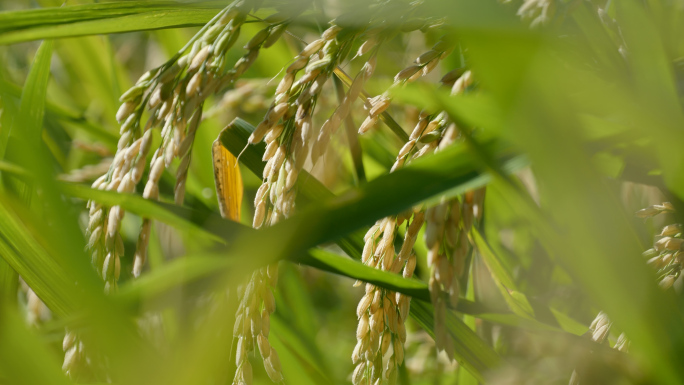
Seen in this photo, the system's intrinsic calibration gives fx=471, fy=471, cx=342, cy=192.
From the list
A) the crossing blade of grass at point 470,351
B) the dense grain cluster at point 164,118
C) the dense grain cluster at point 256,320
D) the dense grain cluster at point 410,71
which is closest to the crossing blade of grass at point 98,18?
the dense grain cluster at point 164,118

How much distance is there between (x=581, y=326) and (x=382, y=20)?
2.00 feet

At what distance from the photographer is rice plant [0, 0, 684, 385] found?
300 mm

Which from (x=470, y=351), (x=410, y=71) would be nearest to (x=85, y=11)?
(x=410, y=71)

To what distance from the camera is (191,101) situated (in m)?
0.54

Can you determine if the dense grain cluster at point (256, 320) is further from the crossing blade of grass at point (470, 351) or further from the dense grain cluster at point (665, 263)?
the dense grain cluster at point (665, 263)

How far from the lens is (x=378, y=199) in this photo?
15.9 inches

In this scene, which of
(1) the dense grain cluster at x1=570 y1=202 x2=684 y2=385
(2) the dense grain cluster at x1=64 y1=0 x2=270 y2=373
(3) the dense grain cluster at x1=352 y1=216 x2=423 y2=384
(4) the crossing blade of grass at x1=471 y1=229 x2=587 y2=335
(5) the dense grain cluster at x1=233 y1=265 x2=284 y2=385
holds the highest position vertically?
(2) the dense grain cluster at x1=64 y1=0 x2=270 y2=373

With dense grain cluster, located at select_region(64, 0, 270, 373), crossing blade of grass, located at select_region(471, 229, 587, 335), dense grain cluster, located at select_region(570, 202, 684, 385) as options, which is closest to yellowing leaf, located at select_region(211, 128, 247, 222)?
dense grain cluster, located at select_region(64, 0, 270, 373)

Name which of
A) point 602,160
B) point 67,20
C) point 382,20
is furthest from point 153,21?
point 602,160

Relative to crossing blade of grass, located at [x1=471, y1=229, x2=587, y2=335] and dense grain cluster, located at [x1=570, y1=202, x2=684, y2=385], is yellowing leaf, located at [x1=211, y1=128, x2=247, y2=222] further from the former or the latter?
dense grain cluster, located at [x1=570, y1=202, x2=684, y2=385]

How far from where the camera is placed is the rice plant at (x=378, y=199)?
30 centimetres

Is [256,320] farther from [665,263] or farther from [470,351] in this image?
[665,263]

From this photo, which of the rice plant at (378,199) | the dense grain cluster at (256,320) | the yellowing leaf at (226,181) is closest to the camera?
the rice plant at (378,199)

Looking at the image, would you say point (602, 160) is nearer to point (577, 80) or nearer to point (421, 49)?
point (577, 80)
